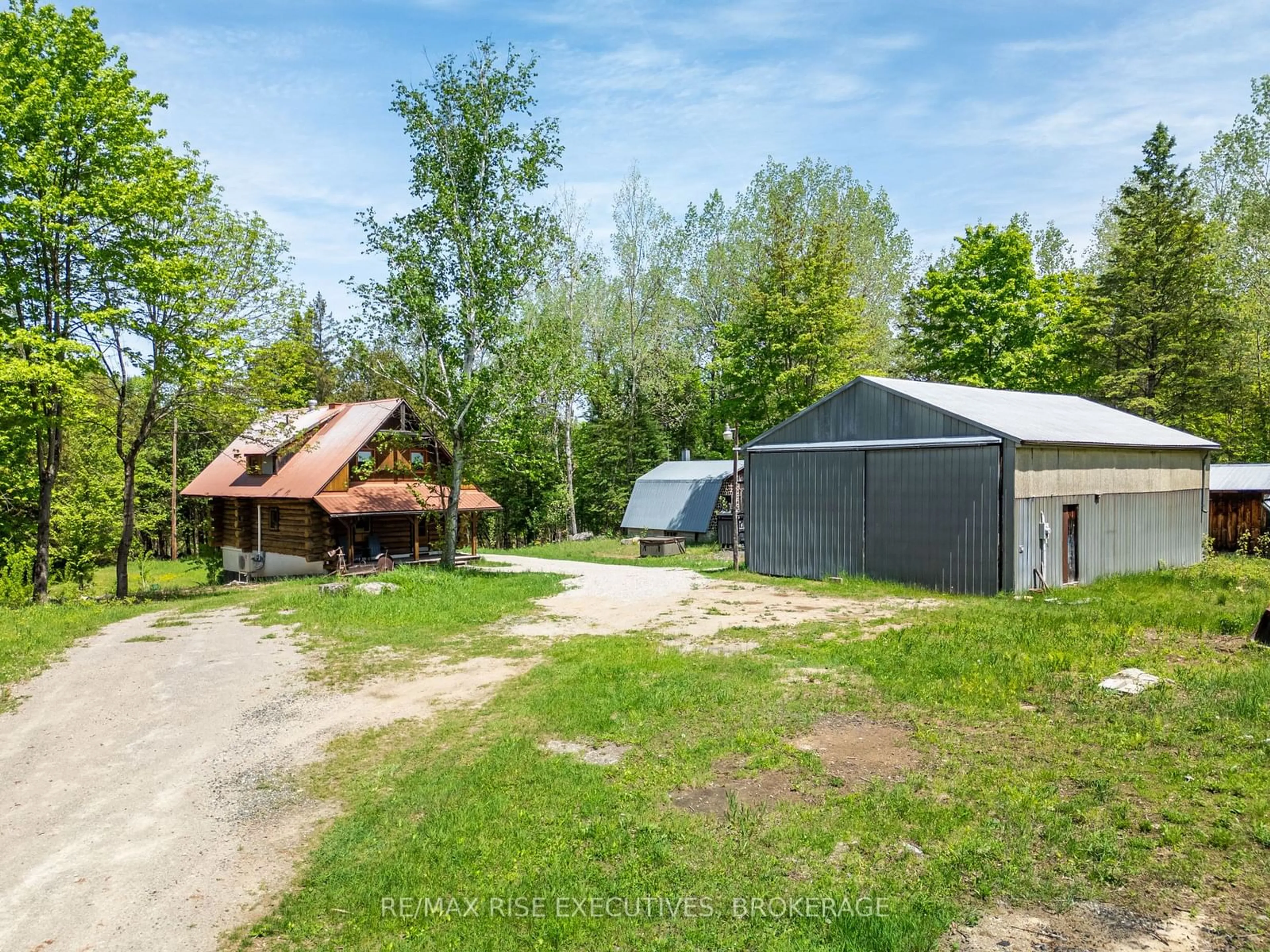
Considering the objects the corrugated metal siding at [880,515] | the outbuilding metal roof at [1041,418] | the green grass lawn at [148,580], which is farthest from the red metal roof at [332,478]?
the outbuilding metal roof at [1041,418]

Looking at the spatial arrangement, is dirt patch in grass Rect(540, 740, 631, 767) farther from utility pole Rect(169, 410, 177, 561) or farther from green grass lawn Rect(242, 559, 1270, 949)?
utility pole Rect(169, 410, 177, 561)

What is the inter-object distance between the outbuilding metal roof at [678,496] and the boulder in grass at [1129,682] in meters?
24.6

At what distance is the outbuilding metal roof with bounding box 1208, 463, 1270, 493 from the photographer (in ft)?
79.2

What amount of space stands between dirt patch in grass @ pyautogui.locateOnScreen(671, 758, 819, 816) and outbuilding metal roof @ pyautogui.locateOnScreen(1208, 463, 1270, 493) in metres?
24.0

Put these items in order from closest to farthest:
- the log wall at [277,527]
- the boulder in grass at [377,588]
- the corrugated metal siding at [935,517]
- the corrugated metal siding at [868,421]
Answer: the corrugated metal siding at [935,517] < the boulder in grass at [377,588] < the corrugated metal siding at [868,421] < the log wall at [277,527]

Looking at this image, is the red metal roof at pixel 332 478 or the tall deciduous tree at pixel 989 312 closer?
the red metal roof at pixel 332 478

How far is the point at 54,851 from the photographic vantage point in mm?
5773

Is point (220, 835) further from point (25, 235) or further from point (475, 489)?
point (475, 489)

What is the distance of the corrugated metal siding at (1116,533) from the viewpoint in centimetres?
1620

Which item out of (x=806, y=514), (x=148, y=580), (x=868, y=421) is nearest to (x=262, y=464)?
(x=148, y=580)

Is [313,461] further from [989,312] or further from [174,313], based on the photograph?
[989,312]

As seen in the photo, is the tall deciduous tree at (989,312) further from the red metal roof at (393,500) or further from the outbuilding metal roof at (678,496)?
the red metal roof at (393,500)

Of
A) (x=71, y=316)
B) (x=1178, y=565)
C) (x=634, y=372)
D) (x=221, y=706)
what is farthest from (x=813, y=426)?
(x=634, y=372)

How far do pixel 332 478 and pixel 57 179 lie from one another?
1128 cm
